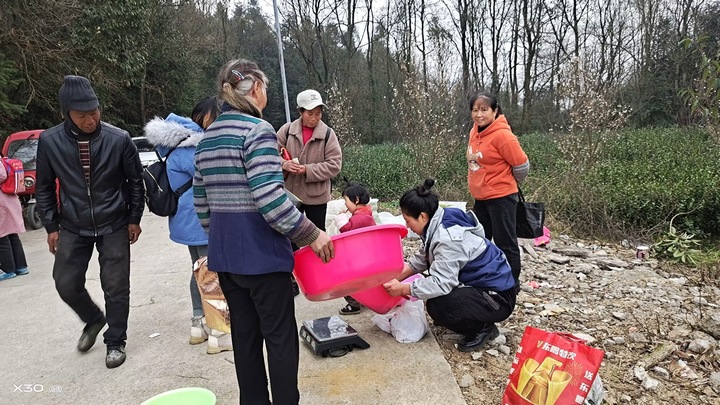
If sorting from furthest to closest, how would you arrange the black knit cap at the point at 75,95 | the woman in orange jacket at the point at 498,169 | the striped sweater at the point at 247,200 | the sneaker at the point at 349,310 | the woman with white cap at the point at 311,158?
1. the sneaker at the point at 349,310
2. the woman with white cap at the point at 311,158
3. the woman in orange jacket at the point at 498,169
4. the black knit cap at the point at 75,95
5. the striped sweater at the point at 247,200

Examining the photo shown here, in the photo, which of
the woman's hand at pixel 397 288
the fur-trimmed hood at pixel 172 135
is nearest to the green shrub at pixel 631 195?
the woman's hand at pixel 397 288

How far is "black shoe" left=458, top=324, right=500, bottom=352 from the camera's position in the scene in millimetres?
3002

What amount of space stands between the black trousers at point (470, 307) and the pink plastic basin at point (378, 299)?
0.32 meters

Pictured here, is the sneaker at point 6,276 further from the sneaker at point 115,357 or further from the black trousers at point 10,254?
the sneaker at point 115,357

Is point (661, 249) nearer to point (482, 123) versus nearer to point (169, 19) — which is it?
point (482, 123)

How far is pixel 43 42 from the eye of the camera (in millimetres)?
9594

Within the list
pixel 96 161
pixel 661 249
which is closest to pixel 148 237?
pixel 96 161

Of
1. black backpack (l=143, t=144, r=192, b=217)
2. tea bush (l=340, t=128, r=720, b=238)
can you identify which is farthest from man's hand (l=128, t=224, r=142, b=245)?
tea bush (l=340, t=128, r=720, b=238)

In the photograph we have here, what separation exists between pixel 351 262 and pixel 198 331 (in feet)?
5.23

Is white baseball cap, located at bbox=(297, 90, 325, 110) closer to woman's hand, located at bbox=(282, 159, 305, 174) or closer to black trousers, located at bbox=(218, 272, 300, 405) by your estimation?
woman's hand, located at bbox=(282, 159, 305, 174)

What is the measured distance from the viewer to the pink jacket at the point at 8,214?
4.95 metres

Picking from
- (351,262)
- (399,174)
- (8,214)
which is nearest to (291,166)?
(351,262)

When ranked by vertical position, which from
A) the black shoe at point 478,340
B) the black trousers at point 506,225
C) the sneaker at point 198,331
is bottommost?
the black shoe at point 478,340

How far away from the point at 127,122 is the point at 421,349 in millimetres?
17780
